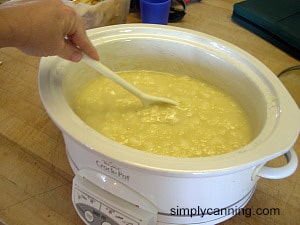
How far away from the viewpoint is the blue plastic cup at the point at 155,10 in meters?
1.10

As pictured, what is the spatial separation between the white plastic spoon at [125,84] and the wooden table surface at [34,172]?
0.72 ft

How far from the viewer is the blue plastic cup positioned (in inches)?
43.4

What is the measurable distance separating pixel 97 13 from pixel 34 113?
356mm

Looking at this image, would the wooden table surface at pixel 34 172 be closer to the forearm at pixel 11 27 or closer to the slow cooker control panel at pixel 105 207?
the slow cooker control panel at pixel 105 207

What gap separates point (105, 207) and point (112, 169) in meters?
0.07

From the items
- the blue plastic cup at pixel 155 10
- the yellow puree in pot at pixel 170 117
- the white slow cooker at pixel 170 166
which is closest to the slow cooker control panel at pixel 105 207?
the white slow cooker at pixel 170 166

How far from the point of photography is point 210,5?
1.37 m

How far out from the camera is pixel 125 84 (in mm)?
718

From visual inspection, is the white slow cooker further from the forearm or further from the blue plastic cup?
the blue plastic cup

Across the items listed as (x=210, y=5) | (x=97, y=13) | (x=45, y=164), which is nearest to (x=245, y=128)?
(x=45, y=164)

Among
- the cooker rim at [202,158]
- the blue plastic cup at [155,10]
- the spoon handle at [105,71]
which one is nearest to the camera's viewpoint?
the cooker rim at [202,158]

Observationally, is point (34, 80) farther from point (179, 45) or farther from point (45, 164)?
point (179, 45)

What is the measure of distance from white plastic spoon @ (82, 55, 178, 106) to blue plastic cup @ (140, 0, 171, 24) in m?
0.42

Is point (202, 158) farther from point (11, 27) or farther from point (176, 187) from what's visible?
point (11, 27)
